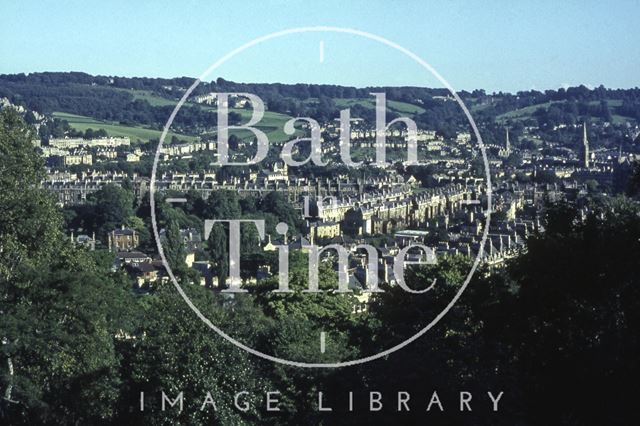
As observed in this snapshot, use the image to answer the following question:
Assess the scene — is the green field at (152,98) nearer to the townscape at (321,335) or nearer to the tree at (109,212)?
the tree at (109,212)

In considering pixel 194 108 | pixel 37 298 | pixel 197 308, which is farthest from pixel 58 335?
pixel 194 108

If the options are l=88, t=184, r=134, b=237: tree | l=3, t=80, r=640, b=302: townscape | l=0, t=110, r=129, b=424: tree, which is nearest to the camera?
l=0, t=110, r=129, b=424: tree

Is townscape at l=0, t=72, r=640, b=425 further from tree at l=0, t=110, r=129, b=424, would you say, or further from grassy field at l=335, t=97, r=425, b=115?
grassy field at l=335, t=97, r=425, b=115

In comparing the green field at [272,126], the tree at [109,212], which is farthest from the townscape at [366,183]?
the green field at [272,126]

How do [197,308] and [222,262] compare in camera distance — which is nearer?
[197,308]

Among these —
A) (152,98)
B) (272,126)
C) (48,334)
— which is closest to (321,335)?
(48,334)

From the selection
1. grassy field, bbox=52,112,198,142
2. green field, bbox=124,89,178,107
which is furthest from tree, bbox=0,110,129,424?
green field, bbox=124,89,178,107

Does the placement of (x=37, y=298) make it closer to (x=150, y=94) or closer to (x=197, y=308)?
(x=197, y=308)

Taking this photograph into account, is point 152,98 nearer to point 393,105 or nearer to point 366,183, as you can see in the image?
point 393,105
